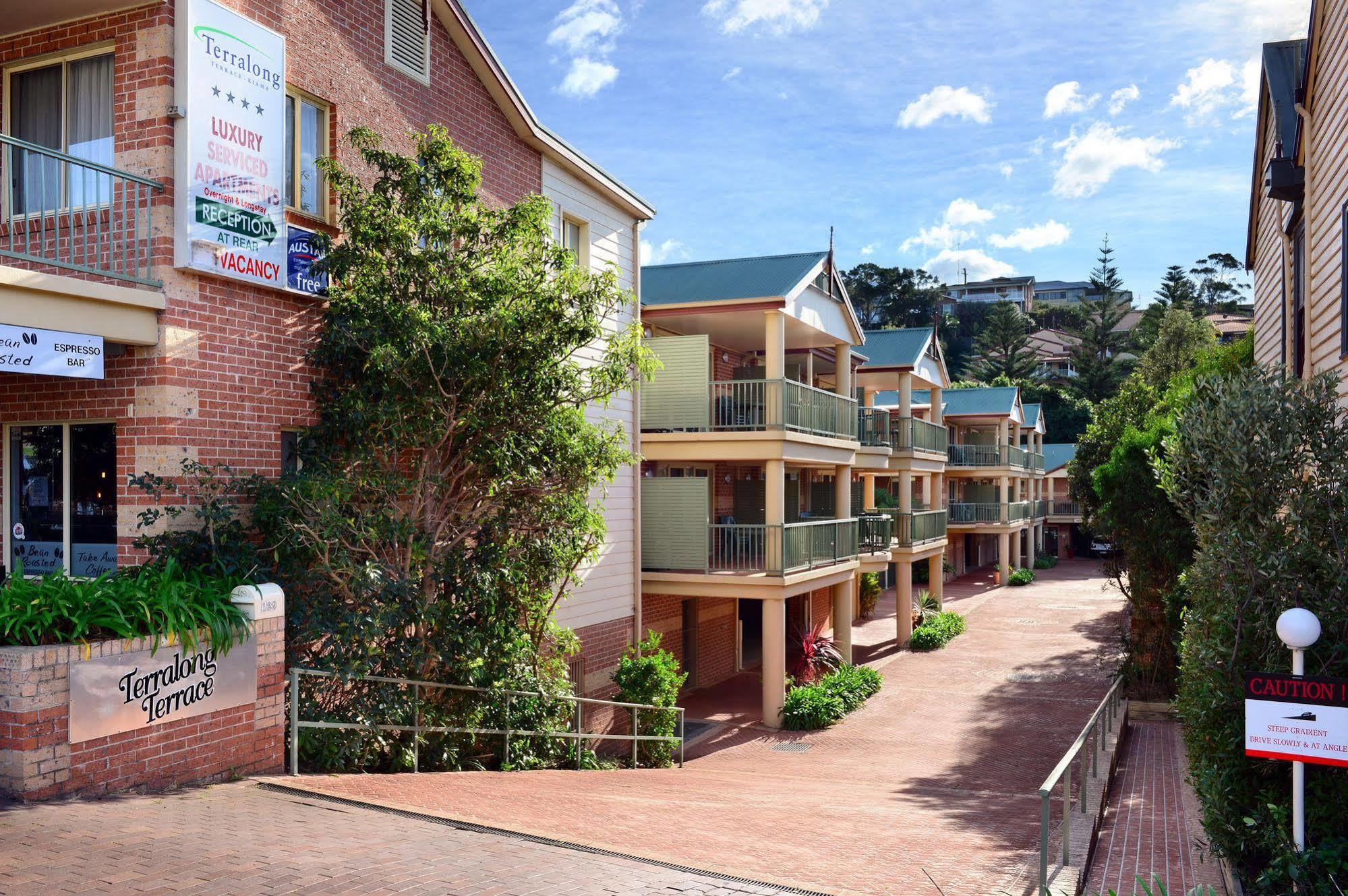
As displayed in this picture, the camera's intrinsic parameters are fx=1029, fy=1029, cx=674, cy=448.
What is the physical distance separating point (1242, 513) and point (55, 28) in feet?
37.1

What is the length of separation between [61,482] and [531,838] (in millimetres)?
6249

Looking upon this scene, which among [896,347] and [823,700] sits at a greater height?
[896,347]

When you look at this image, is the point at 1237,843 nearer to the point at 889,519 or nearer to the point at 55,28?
the point at 55,28

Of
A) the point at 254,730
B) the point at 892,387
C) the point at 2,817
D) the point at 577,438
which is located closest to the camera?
the point at 2,817

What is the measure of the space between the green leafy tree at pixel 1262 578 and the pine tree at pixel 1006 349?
233 ft

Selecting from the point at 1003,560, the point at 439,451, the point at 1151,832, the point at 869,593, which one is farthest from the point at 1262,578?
the point at 1003,560

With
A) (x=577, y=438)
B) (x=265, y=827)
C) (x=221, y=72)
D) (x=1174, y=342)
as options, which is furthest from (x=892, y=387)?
(x=265, y=827)

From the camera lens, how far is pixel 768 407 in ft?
→ 63.1

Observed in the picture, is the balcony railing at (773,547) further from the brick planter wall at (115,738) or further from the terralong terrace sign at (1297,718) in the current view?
the terralong terrace sign at (1297,718)

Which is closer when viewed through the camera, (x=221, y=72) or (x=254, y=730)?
(x=254, y=730)

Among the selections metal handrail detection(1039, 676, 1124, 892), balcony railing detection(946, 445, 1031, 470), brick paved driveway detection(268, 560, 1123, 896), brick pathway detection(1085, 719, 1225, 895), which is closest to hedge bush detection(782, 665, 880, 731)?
brick paved driveway detection(268, 560, 1123, 896)

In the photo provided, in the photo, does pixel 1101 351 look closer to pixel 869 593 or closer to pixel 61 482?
pixel 869 593

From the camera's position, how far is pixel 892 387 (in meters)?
35.2

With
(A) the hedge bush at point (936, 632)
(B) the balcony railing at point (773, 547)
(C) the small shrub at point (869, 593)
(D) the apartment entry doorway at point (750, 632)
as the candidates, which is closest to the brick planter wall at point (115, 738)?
(B) the balcony railing at point (773, 547)
